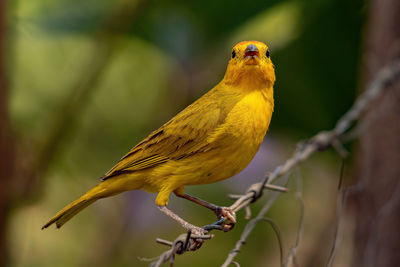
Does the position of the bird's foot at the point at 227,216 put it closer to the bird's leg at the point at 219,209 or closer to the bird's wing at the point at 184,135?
the bird's leg at the point at 219,209

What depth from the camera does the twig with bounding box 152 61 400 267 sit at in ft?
6.19

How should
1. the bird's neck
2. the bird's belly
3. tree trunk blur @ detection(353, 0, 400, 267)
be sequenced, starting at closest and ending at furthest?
the bird's belly
the bird's neck
tree trunk blur @ detection(353, 0, 400, 267)

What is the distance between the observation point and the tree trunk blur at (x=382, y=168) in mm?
3482

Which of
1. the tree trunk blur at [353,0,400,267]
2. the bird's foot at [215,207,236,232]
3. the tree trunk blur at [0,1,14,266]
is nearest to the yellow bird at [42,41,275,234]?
the bird's foot at [215,207,236,232]

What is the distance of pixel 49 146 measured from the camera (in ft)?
12.3

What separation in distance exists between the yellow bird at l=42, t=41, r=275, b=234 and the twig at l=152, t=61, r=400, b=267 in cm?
19

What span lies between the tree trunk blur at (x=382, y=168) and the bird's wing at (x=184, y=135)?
66.6 inches

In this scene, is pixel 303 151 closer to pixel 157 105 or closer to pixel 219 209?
pixel 219 209

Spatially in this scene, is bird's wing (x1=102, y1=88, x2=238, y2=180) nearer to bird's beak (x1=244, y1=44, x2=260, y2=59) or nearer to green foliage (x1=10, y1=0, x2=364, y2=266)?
bird's beak (x1=244, y1=44, x2=260, y2=59)

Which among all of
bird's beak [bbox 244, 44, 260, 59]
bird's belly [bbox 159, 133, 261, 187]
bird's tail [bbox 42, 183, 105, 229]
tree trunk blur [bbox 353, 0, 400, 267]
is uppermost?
tree trunk blur [bbox 353, 0, 400, 267]

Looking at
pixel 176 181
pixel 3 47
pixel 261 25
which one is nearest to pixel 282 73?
pixel 261 25

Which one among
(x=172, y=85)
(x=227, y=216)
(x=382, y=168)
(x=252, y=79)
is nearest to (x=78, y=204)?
(x=227, y=216)

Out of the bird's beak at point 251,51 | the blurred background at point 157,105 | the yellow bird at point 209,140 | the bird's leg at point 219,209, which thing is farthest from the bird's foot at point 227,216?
the blurred background at point 157,105

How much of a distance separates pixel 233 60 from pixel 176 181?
0.52 metres
